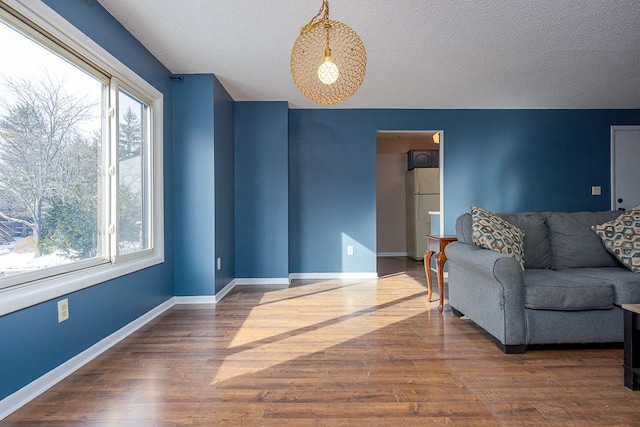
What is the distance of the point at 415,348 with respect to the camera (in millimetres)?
2213

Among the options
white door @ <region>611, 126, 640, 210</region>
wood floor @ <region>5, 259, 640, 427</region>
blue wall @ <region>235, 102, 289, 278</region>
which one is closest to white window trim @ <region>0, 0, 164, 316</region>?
wood floor @ <region>5, 259, 640, 427</region>

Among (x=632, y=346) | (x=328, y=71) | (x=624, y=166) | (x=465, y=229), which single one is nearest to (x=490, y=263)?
(x=465, y=229)

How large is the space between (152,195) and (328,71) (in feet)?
7.43

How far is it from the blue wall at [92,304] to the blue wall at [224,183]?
1.48 feet

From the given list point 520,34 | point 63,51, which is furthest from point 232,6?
point 520,34

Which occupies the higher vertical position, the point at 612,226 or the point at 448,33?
the point at 448,33

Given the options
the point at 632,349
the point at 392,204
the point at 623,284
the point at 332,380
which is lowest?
the point at 332,380

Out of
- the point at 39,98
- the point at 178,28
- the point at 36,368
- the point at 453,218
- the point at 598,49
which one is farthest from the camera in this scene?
the point at 453,218

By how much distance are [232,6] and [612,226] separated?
10.6ft

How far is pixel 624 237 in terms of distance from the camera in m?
2.45

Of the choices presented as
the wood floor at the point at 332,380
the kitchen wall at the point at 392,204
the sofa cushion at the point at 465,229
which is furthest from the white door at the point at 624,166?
the wood floor at the point at 332,380

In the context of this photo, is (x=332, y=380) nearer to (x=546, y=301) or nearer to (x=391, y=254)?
(x=546, y=301)

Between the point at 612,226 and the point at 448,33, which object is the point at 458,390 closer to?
the point at 612,226

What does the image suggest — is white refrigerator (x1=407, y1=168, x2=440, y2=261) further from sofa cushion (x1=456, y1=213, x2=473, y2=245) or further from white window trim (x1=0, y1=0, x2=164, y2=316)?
white window trim (x1=0, y1=0, x2=164, y2=316)
